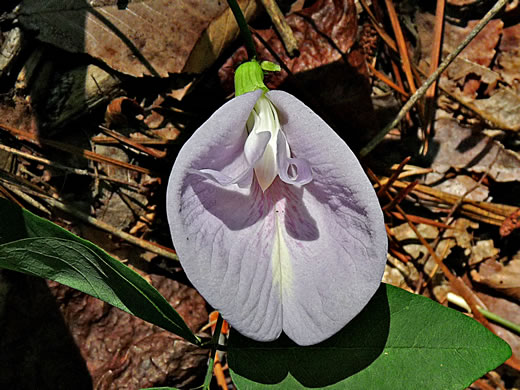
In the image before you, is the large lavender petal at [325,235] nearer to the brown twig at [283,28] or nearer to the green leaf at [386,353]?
the green leaf at [386,353]

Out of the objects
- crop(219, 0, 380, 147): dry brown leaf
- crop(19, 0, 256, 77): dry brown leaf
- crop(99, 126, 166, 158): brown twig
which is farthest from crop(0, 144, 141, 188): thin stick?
crop(219, 0, 380, 147): dry brown leaf

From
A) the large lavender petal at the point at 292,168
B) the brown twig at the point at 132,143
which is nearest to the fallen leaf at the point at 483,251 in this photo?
the large lavender petal at the point at 292,168

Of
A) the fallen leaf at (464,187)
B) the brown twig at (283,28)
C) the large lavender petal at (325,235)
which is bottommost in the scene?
the fallen leaf at (464,187)

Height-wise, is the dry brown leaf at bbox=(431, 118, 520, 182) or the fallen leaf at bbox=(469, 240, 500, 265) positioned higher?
the dry brown leaf at bbox=(431, 118, 520, 182)

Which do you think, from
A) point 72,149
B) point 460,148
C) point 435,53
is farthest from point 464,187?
point 72,149

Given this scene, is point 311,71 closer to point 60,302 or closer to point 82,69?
point 82,69

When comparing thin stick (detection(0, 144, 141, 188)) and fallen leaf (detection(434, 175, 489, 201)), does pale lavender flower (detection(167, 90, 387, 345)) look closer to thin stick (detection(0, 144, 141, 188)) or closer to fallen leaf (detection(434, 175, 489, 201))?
thin stick (detection(0, 144, 141, 188))

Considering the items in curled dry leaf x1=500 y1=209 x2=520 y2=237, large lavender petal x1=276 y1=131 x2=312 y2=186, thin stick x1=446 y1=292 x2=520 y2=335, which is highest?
large lavender petal x1=276 y1=131 x2=312 y2=186

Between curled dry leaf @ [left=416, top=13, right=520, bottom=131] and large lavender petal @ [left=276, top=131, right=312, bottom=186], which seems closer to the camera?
large lavender petal @ [left=276, top=131, right=312, bottom=186]
